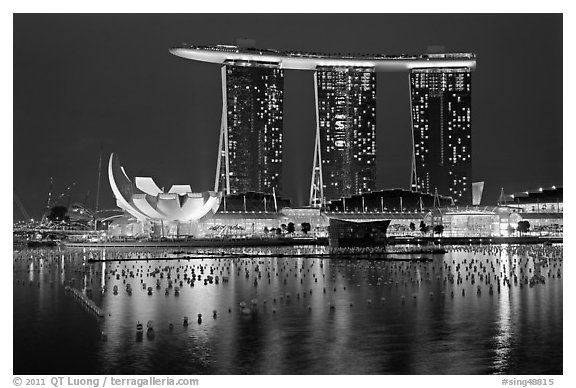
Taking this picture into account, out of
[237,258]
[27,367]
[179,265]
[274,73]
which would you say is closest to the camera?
[27,367]

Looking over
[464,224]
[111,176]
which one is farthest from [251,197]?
[111,176]

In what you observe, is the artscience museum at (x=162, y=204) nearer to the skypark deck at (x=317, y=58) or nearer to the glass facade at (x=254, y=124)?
the skypark deck at (x=317, y=58)

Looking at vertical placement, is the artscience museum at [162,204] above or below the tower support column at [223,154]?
below

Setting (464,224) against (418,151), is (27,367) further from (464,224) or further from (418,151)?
(418,151)

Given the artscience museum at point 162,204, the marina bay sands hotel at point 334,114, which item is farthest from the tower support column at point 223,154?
the artscience museum at point 162,204

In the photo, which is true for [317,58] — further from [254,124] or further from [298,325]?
[298,325]
